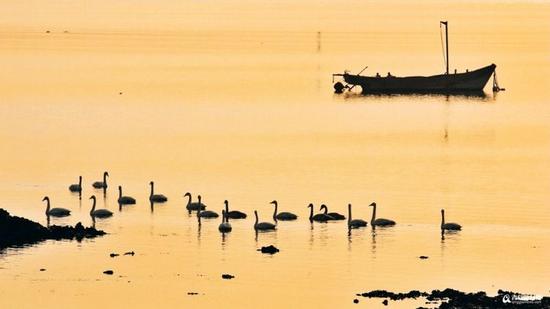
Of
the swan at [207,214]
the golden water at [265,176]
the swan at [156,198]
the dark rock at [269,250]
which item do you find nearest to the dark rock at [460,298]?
the golden water at [265,176]

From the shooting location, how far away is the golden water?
50000mm

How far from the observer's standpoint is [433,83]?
413 feet

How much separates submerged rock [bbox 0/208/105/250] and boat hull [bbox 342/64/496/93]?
70421 millimetres

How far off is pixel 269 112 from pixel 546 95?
26.4m

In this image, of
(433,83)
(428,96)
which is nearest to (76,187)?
(428,96)

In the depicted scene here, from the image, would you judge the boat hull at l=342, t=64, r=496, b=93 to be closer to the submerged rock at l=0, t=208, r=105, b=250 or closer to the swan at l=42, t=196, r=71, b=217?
the swan at l=42, t=196, r=71, b=217

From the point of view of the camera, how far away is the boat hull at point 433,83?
125875 millimetres

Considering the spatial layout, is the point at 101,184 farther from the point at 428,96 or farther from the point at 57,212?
the point at 428,96

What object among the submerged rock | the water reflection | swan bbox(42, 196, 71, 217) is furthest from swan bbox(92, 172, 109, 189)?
the water reflection

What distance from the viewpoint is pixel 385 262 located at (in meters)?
52.7

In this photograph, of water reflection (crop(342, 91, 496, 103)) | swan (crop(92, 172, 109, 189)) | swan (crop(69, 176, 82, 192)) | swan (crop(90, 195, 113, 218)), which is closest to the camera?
swan (crop(90, 195, 113, 218))

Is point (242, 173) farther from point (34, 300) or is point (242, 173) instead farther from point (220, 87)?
point (220, 87)

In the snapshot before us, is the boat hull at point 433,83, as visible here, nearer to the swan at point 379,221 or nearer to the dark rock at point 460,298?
the swan at point 379,221

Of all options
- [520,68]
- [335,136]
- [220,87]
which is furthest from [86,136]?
[520,68]
